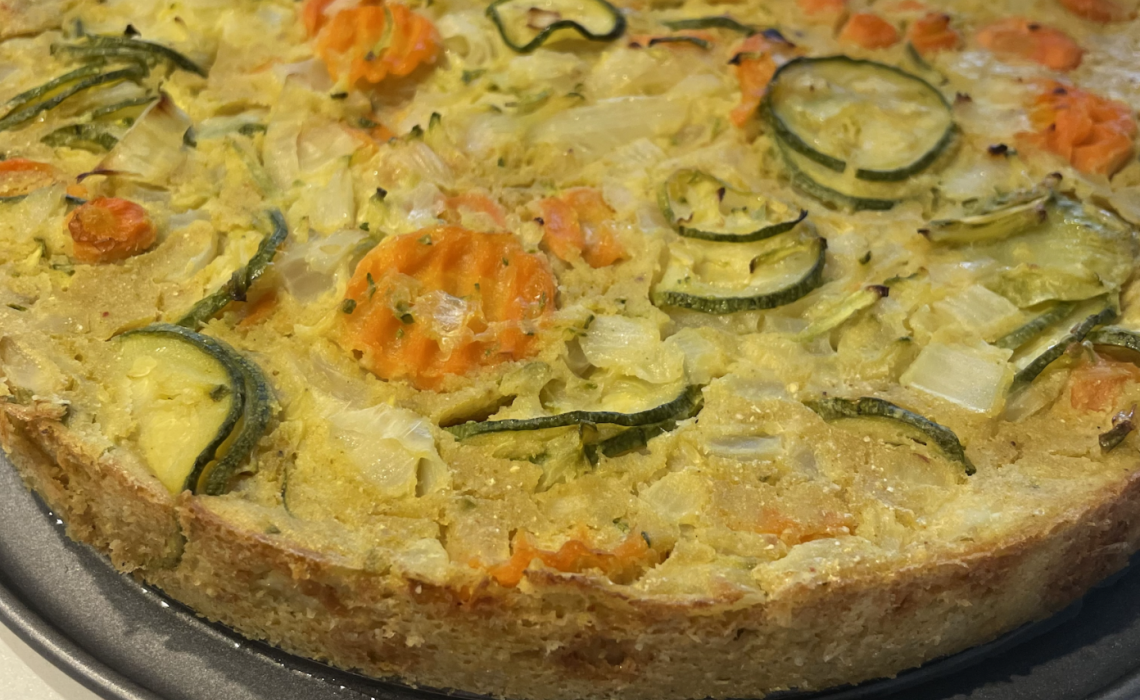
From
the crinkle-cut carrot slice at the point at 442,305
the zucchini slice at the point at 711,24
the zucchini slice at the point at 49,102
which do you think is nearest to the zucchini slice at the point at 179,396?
the crinkle-cut carrot slice at the point at 442,305

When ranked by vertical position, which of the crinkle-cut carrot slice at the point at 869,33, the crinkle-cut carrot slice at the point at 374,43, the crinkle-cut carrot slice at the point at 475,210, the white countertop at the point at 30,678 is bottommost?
the white countertop at the point at 30,678

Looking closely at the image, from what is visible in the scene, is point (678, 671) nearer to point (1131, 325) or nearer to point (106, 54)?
point (1131, 325)

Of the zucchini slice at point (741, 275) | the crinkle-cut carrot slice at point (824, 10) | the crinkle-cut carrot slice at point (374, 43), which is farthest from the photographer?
the crinkle-cut carrot slice at point (824, 10)

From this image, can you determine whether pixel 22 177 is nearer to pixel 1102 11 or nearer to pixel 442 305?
pixel 442 305

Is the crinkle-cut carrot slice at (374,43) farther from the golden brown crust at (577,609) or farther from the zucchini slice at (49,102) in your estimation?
the golden brown crust at (577,609)

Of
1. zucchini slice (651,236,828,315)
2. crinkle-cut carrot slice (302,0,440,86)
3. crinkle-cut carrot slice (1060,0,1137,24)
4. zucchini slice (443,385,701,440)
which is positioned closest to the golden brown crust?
zucchini slice (443,385,701,440)

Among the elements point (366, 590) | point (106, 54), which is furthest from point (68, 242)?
point (366, 590)

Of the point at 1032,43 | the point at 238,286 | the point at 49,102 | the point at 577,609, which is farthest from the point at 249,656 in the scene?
the point at 1032,43
